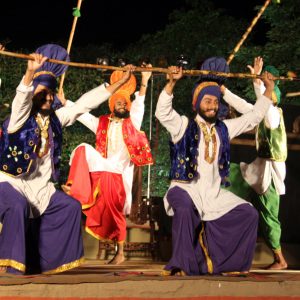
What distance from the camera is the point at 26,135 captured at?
7.18m

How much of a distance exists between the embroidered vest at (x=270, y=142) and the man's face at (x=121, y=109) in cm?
142

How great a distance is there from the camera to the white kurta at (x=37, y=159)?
7.00m

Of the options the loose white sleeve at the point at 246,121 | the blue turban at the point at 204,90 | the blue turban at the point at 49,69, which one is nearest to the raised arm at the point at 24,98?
the blue turban at the point at 49,69

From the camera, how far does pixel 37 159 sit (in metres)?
7.40

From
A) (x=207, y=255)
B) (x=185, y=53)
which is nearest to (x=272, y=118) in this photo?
(x=207, y=255)

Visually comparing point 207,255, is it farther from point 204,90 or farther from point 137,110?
point 137,110

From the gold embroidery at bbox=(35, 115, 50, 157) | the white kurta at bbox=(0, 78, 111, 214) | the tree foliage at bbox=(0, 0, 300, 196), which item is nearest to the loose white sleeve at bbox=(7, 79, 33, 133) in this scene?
the white kurta at bbox=(0, 78, 111, 214)

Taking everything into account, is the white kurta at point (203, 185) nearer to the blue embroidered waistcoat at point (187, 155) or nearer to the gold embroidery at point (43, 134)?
the blue embroidered waistcoat at point (187, 155)

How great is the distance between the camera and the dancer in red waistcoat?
9266 mm

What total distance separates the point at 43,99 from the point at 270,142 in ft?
8.76

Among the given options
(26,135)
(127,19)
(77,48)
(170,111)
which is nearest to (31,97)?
(26,135)

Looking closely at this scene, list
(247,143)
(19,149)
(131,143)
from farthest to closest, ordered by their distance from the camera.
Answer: (247,143), (131,143), (19,149)

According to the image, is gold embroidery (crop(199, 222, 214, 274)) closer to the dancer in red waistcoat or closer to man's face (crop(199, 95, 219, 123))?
man's face (crop(199, 95, 219, 123))

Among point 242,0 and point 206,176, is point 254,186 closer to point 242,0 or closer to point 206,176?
point 206,176
